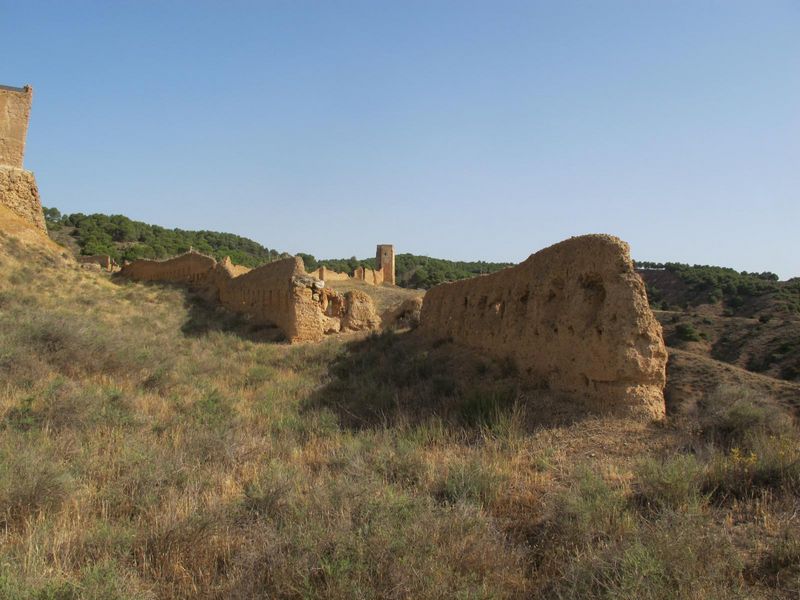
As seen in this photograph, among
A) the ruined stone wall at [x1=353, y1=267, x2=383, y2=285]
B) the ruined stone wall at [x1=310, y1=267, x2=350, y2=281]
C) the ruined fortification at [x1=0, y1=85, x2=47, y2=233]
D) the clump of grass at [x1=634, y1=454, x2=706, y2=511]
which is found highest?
the ruined fortification at [x1=0, y1=85, x2=47, y2=233]

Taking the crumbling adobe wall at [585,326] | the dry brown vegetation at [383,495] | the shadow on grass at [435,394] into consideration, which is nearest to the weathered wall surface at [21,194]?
the dry brown vegetation at [383,495]

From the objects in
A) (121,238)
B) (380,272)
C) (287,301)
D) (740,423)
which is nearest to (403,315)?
(287,301)

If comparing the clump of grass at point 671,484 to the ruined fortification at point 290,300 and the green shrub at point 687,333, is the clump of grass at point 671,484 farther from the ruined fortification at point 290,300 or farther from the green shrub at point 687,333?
the green shrub at point 687,333

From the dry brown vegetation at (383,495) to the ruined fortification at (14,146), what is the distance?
14371 mm

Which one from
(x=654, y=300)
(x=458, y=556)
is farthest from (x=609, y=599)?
(x=654, y=300)

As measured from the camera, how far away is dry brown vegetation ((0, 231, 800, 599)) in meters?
3.06

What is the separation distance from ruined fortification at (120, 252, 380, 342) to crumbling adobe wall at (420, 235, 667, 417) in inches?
260

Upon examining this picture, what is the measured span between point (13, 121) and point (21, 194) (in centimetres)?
256

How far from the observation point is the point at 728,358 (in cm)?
2167

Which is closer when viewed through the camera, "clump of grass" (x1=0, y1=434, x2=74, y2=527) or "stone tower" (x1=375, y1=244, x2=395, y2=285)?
"clump of grass" (x1=0, y1=434, x2=74, y2=527)

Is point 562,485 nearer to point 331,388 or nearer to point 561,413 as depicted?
point 561,413

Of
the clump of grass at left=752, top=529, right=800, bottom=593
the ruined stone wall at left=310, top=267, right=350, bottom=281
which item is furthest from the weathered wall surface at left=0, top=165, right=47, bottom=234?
the clump of grass at left=752, top=529, right=800, bottom=593

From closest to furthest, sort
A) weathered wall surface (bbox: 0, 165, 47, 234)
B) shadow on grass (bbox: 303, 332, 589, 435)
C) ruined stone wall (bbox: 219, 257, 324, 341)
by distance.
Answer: shadow on grass (bbox: 303, 332, 589, 435) → ruined stone wall (bbox: 219, 257, 324, 341) → weathered wall surface (bbox: 0, 165, 47, 234)

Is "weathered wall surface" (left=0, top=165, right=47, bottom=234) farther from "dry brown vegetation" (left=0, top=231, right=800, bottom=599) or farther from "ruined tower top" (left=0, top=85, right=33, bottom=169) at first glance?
"dry brown vegetation" (left=0, top=231, right=800, bottom=599)
